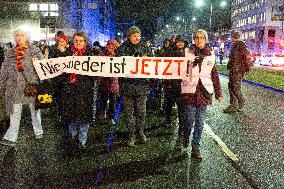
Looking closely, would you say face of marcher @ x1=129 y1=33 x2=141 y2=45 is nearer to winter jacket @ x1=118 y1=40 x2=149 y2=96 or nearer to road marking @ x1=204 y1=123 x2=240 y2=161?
winter jacket @ x1=118 y1=40 x2=149 y2=96

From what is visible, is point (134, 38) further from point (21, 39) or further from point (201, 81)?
point (21, 39)

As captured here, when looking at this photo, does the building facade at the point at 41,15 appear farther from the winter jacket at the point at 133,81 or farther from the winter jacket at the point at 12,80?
the winter jacket at the point at 133,81

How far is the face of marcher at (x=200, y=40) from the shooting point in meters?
7.18

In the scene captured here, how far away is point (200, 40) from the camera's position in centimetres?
719

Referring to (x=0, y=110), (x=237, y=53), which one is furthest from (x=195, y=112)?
(x=237, y=53)

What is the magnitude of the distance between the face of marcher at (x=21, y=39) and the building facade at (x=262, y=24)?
74.0 metres

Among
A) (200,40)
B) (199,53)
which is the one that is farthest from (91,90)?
(200,40)

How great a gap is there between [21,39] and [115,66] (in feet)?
5.74

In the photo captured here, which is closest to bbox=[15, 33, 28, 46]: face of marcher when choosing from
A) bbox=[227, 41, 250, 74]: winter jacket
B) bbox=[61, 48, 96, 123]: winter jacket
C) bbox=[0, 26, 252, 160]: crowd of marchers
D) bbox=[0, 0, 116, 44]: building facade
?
bbox=[0, 26, 252, 160]: crowd of marchers

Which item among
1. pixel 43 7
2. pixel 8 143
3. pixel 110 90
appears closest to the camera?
pixel 8 143

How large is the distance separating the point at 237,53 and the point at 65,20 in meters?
45.7

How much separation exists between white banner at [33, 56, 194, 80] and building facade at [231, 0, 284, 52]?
73.2m

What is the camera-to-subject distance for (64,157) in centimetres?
735

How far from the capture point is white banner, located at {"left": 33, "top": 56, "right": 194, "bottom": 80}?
798 cm
